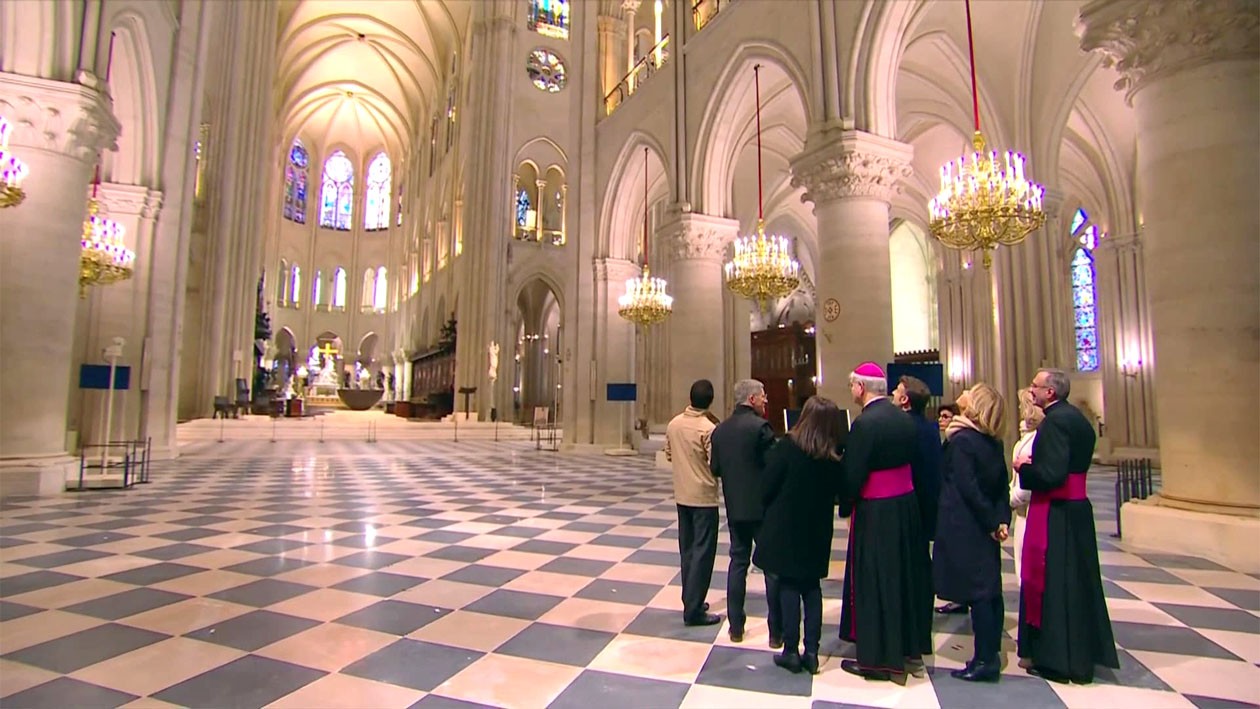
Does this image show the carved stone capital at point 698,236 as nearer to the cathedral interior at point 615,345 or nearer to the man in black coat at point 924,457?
the cathedral interior at point 615,345

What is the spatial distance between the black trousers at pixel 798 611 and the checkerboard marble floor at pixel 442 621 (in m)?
0.14

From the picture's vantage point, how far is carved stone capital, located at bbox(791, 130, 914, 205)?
9414mm

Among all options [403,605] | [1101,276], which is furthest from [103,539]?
[1101,276]

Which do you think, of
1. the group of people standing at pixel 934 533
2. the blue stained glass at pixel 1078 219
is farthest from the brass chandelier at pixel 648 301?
the blue stained glass at pixel 1078 219

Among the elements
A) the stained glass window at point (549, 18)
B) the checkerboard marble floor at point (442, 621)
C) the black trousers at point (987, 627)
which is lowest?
the checkerboard marble floor at point (442, 621)

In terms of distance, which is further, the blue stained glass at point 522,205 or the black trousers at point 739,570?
the blue stained glass at point 522,205

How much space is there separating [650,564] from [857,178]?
22.1 feet

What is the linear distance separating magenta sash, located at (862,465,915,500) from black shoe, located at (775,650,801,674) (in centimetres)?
79

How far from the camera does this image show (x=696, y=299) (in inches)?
548

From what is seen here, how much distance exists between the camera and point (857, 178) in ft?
31.1

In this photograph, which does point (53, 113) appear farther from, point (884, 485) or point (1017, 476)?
point (1017, 476)

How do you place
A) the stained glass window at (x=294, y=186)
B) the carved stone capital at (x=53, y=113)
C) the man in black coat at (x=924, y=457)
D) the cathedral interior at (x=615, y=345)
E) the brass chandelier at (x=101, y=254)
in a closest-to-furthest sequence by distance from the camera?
1. the man in black coat at (x=924, y=457)
2. the cathedral interior at (x=615, y=345)
3. the carved stone capital at (x=53, y=113)
4. the brass chandelier at (x=101, y=254)
5. the stained glass window at (x=294, y=186)

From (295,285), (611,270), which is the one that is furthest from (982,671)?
(295,285)

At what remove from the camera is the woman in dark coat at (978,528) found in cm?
290
